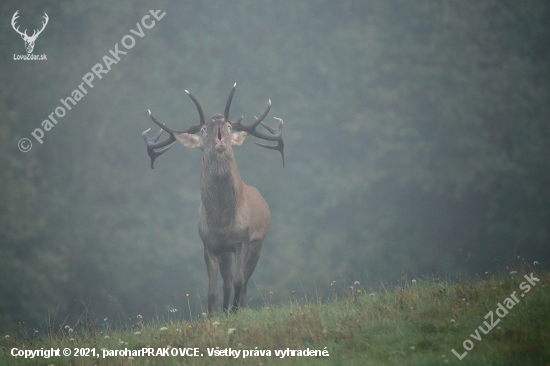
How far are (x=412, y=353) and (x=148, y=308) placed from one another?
38.3 feet

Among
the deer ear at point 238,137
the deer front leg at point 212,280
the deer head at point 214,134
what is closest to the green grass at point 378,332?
the deer front leg at point 212,280

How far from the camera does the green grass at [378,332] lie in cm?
439

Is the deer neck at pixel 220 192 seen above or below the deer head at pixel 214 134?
below

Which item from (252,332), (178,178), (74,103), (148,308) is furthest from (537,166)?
(74,103)

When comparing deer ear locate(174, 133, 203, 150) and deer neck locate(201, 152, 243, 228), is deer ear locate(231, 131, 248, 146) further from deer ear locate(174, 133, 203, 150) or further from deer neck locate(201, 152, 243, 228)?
deer ear locate(174, 133, 203, 150)

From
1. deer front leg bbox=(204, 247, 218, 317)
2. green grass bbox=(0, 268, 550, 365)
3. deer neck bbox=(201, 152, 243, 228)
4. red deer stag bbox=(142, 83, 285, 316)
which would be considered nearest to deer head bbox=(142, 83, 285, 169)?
red deer stag bbox=(142, 83, 285, 316)

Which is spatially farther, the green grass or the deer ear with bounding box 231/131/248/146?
the deer ear with bounding box 231/131/248/146

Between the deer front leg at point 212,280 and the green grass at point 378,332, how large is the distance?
67 cm

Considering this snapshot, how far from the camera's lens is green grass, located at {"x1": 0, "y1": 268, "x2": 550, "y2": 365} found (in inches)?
173

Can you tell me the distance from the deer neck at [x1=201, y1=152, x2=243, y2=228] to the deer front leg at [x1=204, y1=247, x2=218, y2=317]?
494 millimetres

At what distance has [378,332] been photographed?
5.10 metres

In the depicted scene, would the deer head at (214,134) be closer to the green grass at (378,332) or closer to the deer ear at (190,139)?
the deer ear at (190,139)

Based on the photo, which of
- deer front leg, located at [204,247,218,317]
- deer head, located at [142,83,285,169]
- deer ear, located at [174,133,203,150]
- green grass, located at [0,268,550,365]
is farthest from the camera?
deer ear, located at [174,133,203,150]

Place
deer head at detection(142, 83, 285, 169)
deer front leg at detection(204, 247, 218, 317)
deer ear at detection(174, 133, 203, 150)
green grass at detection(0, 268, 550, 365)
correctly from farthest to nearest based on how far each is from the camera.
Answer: deer ear at detection(174, 133, 203, 150) → deer front leg at detection(204, 247, 218, 317) → deer head at detection(142, 83, 285, 169) → green grass at detection(0, 268, 550, 365)
